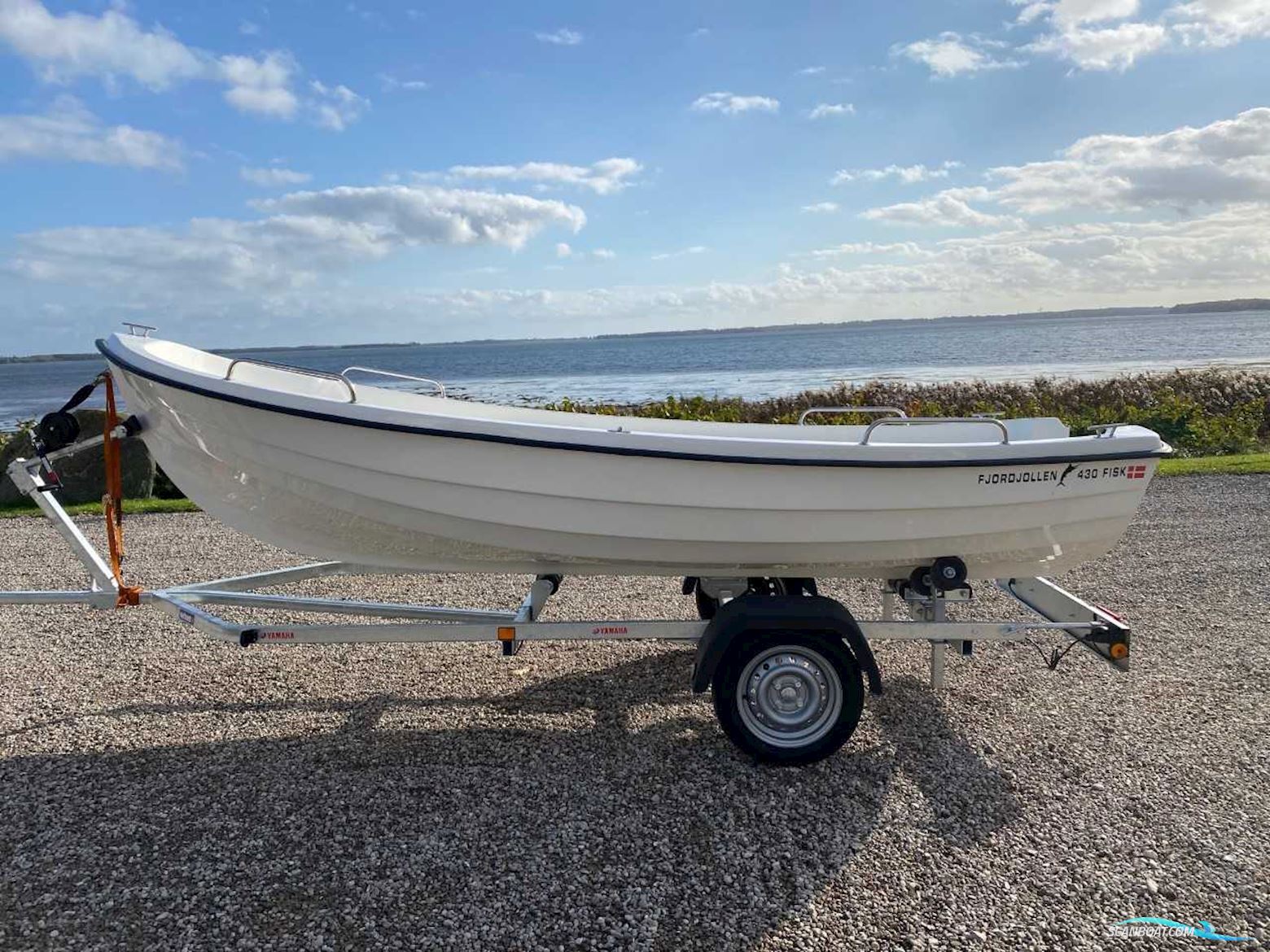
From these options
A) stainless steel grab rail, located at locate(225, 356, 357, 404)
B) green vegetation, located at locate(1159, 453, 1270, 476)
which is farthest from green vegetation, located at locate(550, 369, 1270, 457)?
stainless steel grab rail, located at locate(225, 356, 357, 404)

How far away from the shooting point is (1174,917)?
2523 millimetres

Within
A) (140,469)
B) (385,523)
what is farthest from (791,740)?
(140,469)

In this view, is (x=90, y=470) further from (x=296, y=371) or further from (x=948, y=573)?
(x=948, y=573)

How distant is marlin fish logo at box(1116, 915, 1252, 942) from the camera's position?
2426 mm

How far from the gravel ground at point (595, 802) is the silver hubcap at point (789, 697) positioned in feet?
0.51

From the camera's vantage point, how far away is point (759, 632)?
340cm

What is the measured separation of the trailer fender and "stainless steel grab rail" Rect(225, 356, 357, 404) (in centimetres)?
171

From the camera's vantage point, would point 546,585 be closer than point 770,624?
No

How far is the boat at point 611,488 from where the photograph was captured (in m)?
3.20

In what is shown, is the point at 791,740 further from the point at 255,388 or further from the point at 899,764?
the point at 255,388

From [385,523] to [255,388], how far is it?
72 cm

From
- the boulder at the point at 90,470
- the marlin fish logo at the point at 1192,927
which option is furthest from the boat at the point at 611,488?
the boulder at the point at 90,470

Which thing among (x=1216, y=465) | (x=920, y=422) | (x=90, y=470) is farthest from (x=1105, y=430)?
(x=90, y=470)

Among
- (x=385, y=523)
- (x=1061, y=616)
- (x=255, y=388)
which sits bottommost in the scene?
(x=1061, y=616)
